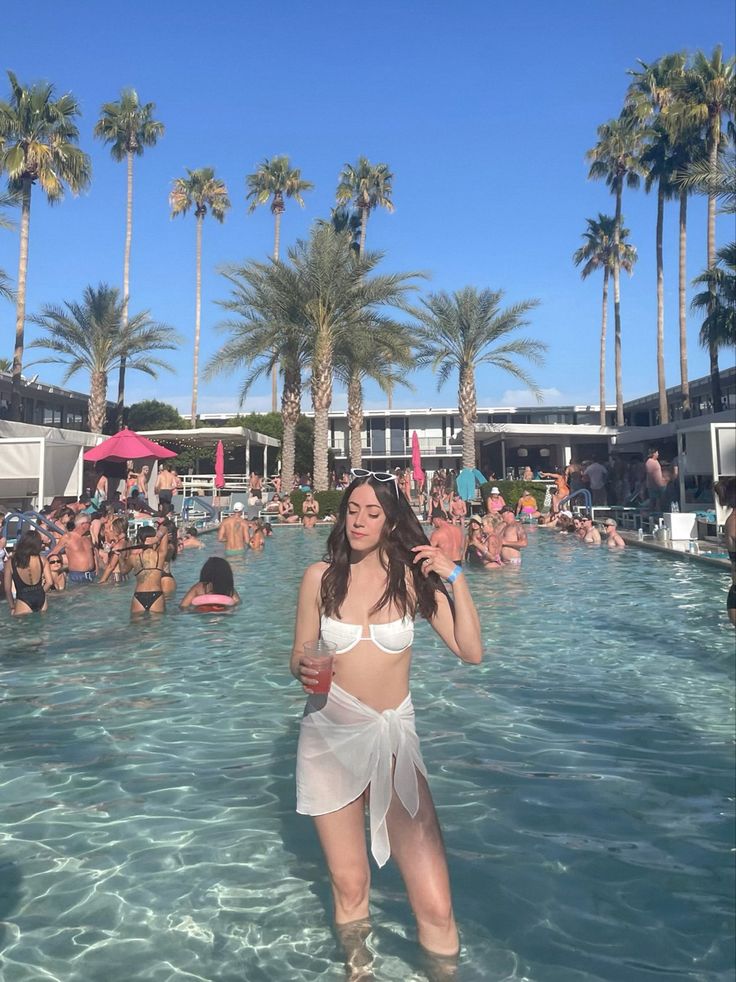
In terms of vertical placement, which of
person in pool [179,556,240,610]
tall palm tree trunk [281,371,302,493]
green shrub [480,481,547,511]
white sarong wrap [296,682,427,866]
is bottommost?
person in pool [179,556,240,610]

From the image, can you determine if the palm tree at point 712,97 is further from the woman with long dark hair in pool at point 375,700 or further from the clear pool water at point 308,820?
the woman with long dark hair in pool at point 375,700

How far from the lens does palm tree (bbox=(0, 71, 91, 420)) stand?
2614 cm

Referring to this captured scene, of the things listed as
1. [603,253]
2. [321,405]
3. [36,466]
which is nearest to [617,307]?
[603,253]

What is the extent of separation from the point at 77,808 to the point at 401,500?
119 inches

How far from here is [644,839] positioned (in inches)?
158

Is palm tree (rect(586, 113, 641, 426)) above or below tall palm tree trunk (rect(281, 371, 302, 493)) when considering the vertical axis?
above

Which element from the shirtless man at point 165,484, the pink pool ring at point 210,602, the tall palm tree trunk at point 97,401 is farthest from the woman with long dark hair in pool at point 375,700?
the tall palm tree trunk at point 97,401

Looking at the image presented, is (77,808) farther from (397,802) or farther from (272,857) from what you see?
(397,802)

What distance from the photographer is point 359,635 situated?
2.59 metres

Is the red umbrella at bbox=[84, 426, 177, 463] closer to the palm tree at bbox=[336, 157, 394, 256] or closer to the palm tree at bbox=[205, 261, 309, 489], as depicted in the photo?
the palm tree at bbox=[205, 261, 309, 489]

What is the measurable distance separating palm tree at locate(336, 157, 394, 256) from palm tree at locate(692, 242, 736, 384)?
24.9m

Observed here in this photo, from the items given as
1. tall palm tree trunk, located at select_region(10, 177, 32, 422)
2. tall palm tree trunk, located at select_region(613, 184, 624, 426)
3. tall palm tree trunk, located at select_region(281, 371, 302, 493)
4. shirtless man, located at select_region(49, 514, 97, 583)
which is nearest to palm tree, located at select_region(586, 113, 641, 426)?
tall palm tree trunk, located at select_region(613, 184, 624, 426)

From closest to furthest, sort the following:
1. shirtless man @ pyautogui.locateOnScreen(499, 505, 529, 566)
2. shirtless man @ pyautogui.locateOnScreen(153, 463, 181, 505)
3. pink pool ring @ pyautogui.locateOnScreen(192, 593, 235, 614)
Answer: pink pool ring @ pyautogui.locateOnScreen(192, 593, 235, 614), shirtless man @ pyautogui.locateOnScreen(499, 505, 529, 566), shirtless man @ pyautogui.locateOnScreen(153, 463, 181, 505)

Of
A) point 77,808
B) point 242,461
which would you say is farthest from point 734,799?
point 242,461
